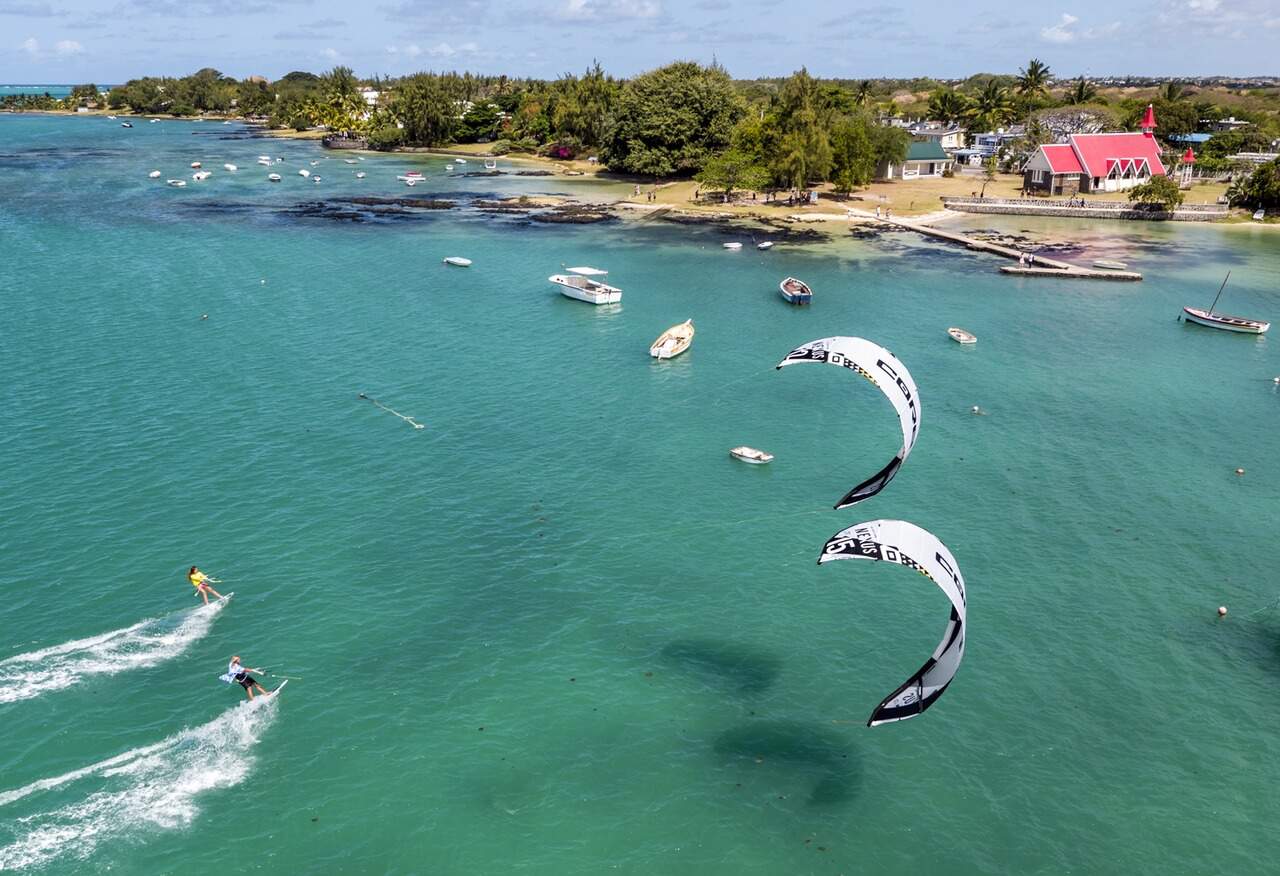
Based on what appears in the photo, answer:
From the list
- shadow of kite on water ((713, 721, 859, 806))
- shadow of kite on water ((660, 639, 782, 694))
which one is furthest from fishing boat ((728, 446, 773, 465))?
shadow of kite on water ((713, 721, 859, 806))

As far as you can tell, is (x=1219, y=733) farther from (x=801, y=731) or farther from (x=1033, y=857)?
(x=801, y=731)

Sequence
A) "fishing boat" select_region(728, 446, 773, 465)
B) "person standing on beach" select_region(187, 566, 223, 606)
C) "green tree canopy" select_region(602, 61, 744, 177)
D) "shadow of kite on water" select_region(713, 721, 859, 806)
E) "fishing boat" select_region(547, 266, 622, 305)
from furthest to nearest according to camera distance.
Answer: "green tree canopy" select_region(602, 61, 744, 177) < "fishing boat" select_region(547, 266, 622, 305) < "fishing boat" select_region(728, 446, 773, 465) < "person standing on beach" select_region(187, 566, 223, 606) < "shadow of kite on water" select_region(713, 721, 859, 806)

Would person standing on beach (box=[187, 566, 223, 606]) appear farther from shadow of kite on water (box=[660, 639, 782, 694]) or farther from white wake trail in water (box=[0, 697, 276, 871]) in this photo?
shadow of kite on water (box=[660, 639, 782, 694])

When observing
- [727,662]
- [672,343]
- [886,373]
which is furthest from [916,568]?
[672,343]

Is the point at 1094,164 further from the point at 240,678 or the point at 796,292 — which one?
the point at 240,678

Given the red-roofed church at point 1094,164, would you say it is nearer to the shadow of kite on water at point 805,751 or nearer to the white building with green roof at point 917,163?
the white building with green roof at point 917,163

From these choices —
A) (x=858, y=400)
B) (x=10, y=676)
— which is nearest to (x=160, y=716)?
(x=10, y=676)
